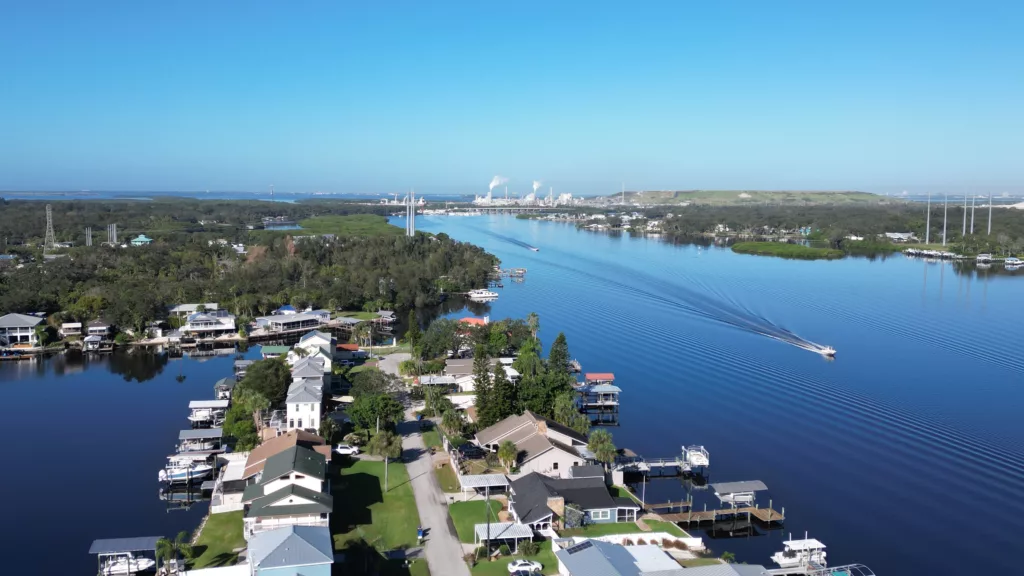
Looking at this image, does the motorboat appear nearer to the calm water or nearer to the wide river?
the wide river

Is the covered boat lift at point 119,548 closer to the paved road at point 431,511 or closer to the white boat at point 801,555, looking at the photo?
the paved road at point 431,511

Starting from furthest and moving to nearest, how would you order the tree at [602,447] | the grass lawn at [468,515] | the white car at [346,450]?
the white car at [346,450], the tree at [602,447], the grass lawn at [468,515]

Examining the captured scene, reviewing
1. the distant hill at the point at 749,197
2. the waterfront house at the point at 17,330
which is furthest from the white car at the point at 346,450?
the distant hill at the point at 749,197

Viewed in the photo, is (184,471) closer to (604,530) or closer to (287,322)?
(604,530)

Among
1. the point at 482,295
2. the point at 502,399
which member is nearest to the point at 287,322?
the point at 482,295

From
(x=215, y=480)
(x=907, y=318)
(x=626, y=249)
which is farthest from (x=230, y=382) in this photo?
(x=626, y=249)

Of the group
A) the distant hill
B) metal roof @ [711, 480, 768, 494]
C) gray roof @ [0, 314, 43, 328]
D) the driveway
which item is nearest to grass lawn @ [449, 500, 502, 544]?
metal roof @ [711, 480, 768, 494]
